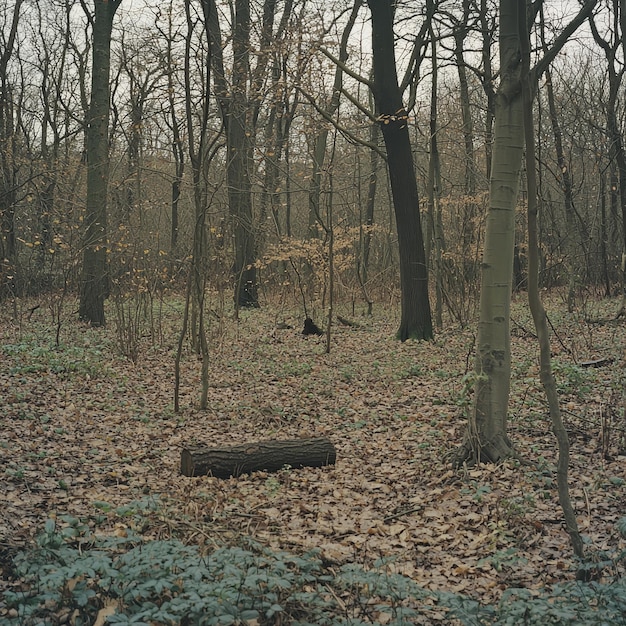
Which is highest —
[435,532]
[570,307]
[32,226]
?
[32,226]

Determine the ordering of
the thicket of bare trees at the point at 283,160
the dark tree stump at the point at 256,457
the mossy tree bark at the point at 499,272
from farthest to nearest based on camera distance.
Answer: the thicket of bare trees at the point at 283,160 < the dark tree stump at the point at 256,457 < the mossy tree bark at the point at 499,272

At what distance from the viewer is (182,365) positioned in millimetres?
10508

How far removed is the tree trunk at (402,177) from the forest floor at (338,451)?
67cm

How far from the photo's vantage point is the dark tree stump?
19.0ft

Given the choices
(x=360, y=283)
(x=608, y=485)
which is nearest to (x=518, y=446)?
(x=608, y=485)

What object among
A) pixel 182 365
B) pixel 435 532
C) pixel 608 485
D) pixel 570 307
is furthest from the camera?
pixel 570 307

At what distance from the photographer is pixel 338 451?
6656 millimetres

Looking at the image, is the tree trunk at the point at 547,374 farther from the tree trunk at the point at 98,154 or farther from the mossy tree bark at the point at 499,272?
the tree trunk at the point at 98,154

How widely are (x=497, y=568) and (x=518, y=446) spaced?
88.1 inches

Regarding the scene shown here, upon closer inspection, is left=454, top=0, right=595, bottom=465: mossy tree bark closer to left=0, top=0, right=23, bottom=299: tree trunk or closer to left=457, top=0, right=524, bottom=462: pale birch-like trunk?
left=457, top=0, right=524, bottom=462: pale birch-like trunk

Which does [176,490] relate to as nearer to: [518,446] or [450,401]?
[518,446]

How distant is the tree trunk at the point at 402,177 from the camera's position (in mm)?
11812

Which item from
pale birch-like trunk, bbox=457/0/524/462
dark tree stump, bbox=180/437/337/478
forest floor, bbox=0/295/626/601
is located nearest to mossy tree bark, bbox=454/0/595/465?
pale birch-like trunk, bbox=457/0/524/462

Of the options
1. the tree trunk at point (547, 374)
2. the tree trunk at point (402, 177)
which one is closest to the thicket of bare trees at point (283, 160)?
the tree trunk at point (402, 177)
